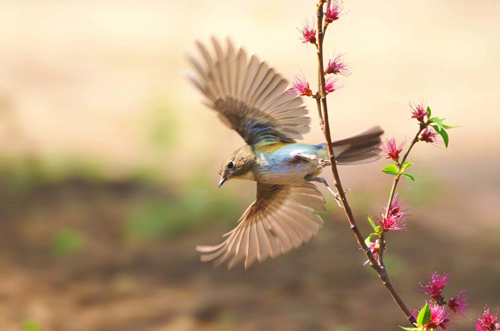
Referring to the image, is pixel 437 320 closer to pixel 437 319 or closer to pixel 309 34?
pixel 437 319

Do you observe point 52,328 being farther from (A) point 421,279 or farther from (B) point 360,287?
(A) point 421,279

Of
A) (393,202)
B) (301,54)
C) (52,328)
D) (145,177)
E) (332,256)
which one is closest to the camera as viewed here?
(393,202)

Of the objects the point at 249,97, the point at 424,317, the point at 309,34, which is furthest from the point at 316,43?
the point at 249,97

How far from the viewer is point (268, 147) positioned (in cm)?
167

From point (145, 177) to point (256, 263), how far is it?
42.3 inches

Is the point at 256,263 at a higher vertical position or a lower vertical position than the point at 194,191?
lower

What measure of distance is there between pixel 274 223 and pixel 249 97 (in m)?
0.35

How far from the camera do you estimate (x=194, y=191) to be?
14.1 ft

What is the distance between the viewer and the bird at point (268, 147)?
158 cm

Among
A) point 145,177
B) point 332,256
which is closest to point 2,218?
point 145,177

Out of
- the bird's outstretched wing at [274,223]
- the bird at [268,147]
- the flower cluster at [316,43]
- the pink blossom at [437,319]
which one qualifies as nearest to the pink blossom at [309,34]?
the flower cluster at [316,43]

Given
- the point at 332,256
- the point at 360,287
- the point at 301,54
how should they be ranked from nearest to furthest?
the point at 360,287
the point at 332,256
the point at 301,54

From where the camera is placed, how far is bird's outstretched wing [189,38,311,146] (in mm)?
1612

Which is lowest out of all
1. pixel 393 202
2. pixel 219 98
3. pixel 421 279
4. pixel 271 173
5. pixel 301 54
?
pixel 421 279
